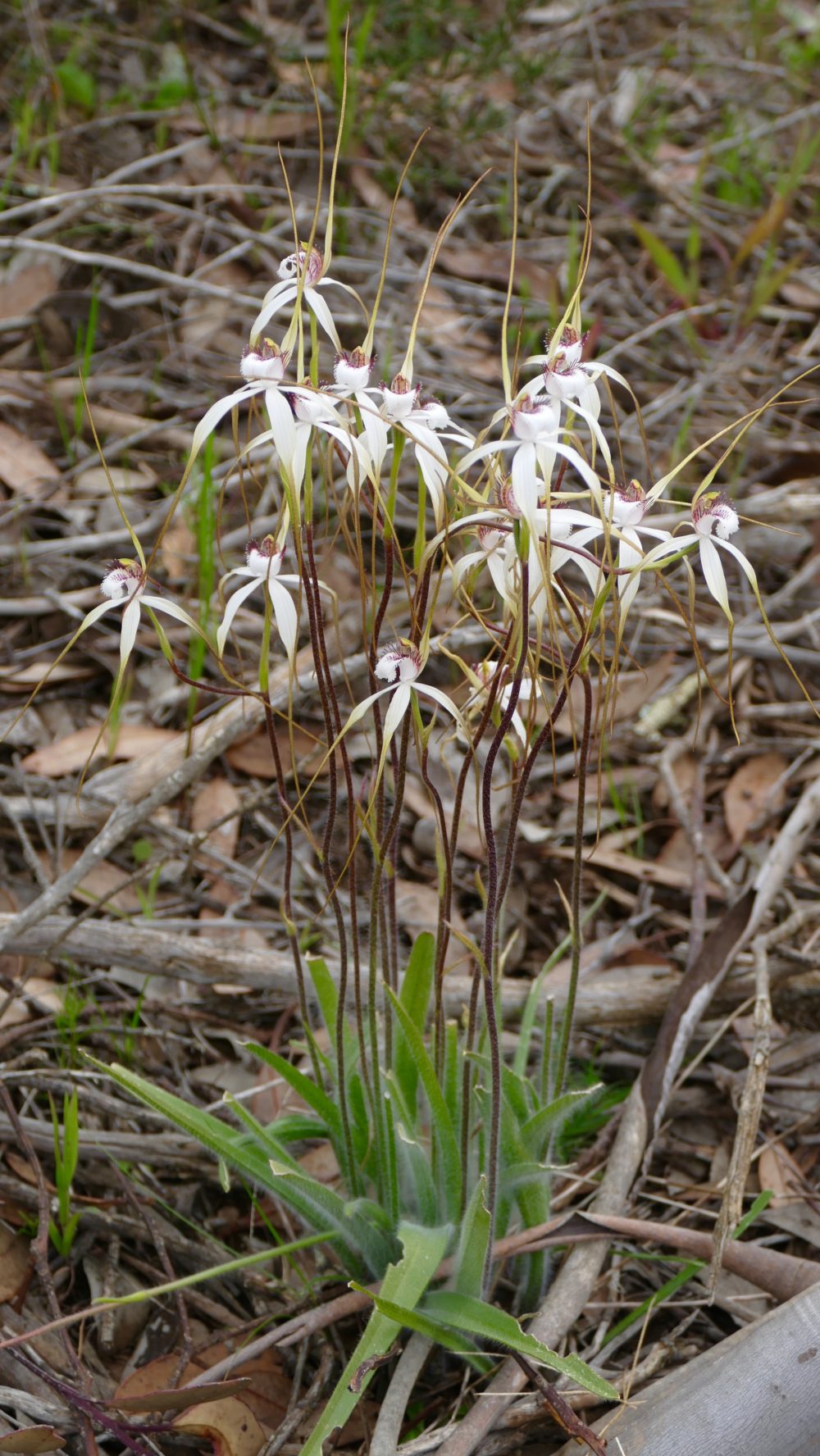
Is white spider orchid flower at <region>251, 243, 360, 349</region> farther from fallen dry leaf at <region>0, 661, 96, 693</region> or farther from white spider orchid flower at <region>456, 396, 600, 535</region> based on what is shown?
fallen dry leaf at <region>0, 661, 96, 693</region>

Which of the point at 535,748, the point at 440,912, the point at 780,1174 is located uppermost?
the point at 535,748

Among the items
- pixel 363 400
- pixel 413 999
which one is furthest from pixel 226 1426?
pixel 363 400

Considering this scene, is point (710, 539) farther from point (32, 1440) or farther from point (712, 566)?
point (32, 1440)

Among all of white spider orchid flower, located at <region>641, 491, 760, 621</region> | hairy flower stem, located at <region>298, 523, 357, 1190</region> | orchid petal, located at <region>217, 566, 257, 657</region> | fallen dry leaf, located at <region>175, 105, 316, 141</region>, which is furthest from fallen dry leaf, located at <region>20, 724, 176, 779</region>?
fallen dry leaf, located at <region>175, 105, 316, 141</region>

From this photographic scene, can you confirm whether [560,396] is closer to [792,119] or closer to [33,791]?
[33,791]

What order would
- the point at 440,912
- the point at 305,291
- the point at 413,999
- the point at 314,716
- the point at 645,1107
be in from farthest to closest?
the point at 314,716, the point at 645,1107, the point at 413,999, the point at 440,912, the point at 305,291

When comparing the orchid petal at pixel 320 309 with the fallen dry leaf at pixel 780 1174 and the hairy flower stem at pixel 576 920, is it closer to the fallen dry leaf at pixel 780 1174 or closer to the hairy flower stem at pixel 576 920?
the hairy flower stem at pixel 576 920

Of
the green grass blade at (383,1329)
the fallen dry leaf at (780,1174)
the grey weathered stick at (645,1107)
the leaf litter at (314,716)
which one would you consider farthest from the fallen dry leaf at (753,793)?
the green grass blade at (383,1329)
